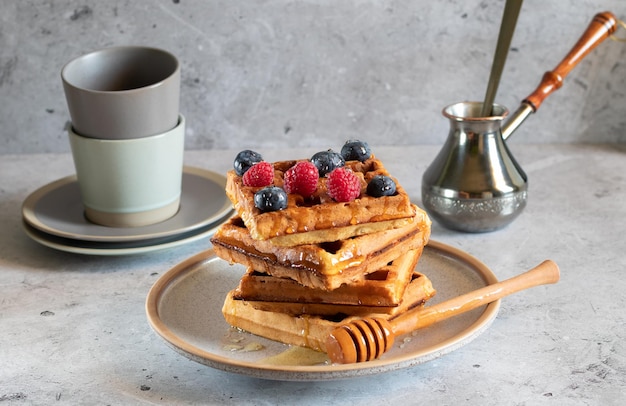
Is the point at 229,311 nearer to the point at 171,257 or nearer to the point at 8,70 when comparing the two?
the point at 171,257

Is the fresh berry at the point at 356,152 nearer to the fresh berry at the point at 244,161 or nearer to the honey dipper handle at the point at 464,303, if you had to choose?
the fresh berry at the point at 244,161

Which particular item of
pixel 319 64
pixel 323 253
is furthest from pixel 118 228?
pixel 319 64

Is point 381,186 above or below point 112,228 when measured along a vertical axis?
above

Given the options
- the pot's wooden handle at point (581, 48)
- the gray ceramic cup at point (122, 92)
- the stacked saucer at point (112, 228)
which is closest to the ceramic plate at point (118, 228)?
the stacked saucer at point (112, 228)

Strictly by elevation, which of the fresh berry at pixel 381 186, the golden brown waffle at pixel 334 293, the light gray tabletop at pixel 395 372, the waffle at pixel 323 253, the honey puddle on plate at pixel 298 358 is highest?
the fresh berry at pixel 381 186

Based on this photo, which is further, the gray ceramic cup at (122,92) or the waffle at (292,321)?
the gray ceramic cup at (122,92)

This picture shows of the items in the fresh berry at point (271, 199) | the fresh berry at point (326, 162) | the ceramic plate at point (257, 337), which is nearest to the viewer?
the ceramic plate at point (257, 337)

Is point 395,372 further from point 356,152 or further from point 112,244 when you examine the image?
point 112,244
